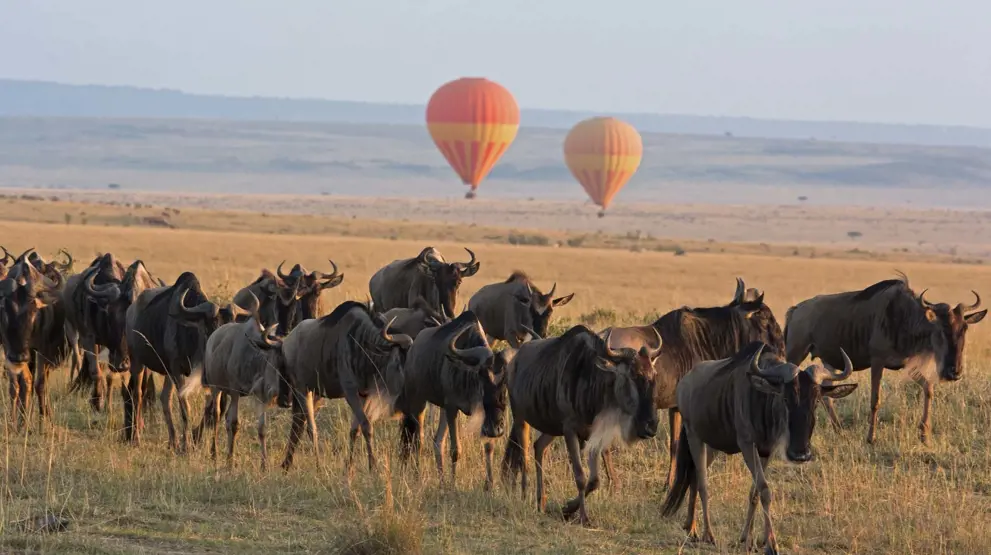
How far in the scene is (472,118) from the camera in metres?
73.6

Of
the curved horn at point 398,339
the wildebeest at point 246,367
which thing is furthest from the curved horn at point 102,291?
the curved horn at point 398,339

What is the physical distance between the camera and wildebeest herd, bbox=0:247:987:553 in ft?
31.2

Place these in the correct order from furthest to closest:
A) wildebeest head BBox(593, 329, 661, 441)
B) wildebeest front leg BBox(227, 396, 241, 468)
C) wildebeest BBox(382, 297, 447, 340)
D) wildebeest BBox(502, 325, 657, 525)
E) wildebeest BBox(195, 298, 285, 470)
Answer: wildebeest BBox(382, 297, 447, 340), wildebeest front leg BBox(227, 396, 241, 468), wildebeest BBox(195, 298, 285, 470), wildebeest BBox(502, 325, 657, 525), wildebeest head BBox(593, 329, 661, 441)

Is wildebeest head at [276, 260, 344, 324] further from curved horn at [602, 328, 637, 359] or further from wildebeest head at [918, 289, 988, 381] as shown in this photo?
wildebeest head at [918, 289, 988, 381]

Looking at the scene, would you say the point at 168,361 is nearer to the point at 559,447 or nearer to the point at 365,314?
the point at 365,314

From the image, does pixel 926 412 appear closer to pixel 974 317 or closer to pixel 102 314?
pixel 974 317

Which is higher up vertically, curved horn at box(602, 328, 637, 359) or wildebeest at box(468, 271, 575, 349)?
curved horn at box(602, 328, 637, 359)

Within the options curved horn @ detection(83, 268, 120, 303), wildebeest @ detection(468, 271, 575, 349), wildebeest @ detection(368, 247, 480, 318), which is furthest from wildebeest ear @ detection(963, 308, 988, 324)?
curved horn @ detection(83, 268, 120, 303)

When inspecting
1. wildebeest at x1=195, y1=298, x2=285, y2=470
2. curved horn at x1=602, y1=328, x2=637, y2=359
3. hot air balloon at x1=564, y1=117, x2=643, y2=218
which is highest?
hot air balloon at x1=564, y1=117, x2=643, y2=218

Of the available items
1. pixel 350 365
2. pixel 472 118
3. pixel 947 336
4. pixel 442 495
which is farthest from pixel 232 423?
pixel 472 118

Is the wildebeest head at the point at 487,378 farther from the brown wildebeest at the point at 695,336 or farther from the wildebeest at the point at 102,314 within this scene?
the wildebeest at the point at 102,314

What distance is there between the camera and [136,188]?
19462 centimetres

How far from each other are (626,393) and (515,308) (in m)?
6.14

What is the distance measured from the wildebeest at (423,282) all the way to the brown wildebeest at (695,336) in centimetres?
464
